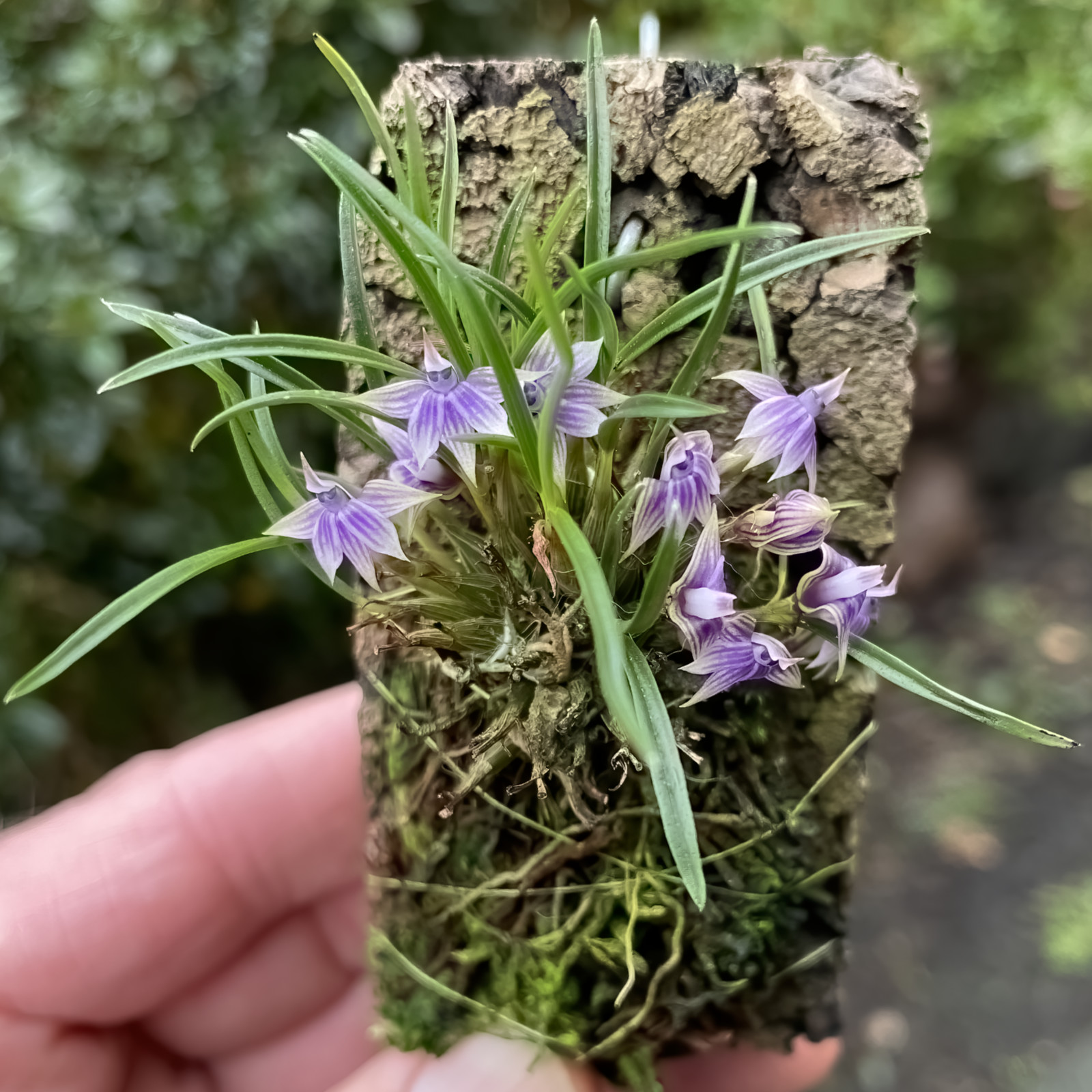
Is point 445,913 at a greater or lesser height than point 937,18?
lesser

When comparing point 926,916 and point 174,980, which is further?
point 926,916

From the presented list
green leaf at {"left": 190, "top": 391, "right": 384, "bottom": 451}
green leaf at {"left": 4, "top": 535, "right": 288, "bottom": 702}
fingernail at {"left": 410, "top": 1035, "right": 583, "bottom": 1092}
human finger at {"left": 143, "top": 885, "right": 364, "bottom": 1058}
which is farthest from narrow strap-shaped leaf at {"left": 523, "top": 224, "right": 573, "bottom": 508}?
human finger at {"left": 143, "top": 885, "right": 364, "bottom": 1058}

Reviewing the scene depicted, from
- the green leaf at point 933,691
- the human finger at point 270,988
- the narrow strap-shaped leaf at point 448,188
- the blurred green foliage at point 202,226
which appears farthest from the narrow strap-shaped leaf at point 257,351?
the human finger at point 270,988

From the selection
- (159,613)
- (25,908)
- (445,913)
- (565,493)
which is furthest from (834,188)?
(159,613)

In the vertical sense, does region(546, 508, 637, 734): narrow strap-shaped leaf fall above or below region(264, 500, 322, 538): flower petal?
below

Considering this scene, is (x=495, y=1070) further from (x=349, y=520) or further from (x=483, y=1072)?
(x=349, y=520)

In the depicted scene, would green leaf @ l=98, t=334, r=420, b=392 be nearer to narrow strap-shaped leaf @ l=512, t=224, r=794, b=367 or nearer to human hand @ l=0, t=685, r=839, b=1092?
narrow strap-shaped leaf @ l=512, t=224, r=794, b=367

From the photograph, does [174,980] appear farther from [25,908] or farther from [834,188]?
[834,188]
